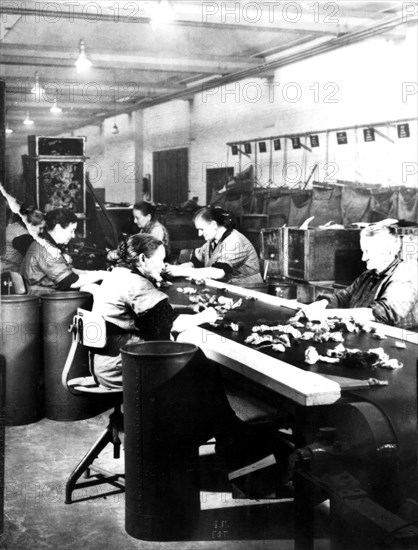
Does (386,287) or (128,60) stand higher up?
(128,60)

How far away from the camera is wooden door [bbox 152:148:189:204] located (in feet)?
49.5

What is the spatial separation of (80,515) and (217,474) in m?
0.95

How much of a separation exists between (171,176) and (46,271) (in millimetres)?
10353

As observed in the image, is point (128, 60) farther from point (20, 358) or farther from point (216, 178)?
point (20, 358)

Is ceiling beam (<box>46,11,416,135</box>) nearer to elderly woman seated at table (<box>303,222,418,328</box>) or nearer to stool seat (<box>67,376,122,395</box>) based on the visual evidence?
elderly woman seated at table (<box>303,222,418,328</box>)

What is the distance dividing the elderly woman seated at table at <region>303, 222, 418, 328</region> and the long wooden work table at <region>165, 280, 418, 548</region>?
0.33m

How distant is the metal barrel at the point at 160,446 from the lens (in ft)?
10.4

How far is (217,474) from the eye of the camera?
4125 mm

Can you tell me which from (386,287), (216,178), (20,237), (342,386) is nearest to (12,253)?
(20,237)

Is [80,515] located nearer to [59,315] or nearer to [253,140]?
[59,315]

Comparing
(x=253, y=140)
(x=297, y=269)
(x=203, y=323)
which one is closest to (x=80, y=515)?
(x=203, y=323)

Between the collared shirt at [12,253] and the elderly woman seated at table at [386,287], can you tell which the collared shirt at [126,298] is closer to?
the elderly woman seated at table at [386,287]

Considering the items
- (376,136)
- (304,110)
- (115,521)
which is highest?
(304,110)

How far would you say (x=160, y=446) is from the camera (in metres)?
3.18
